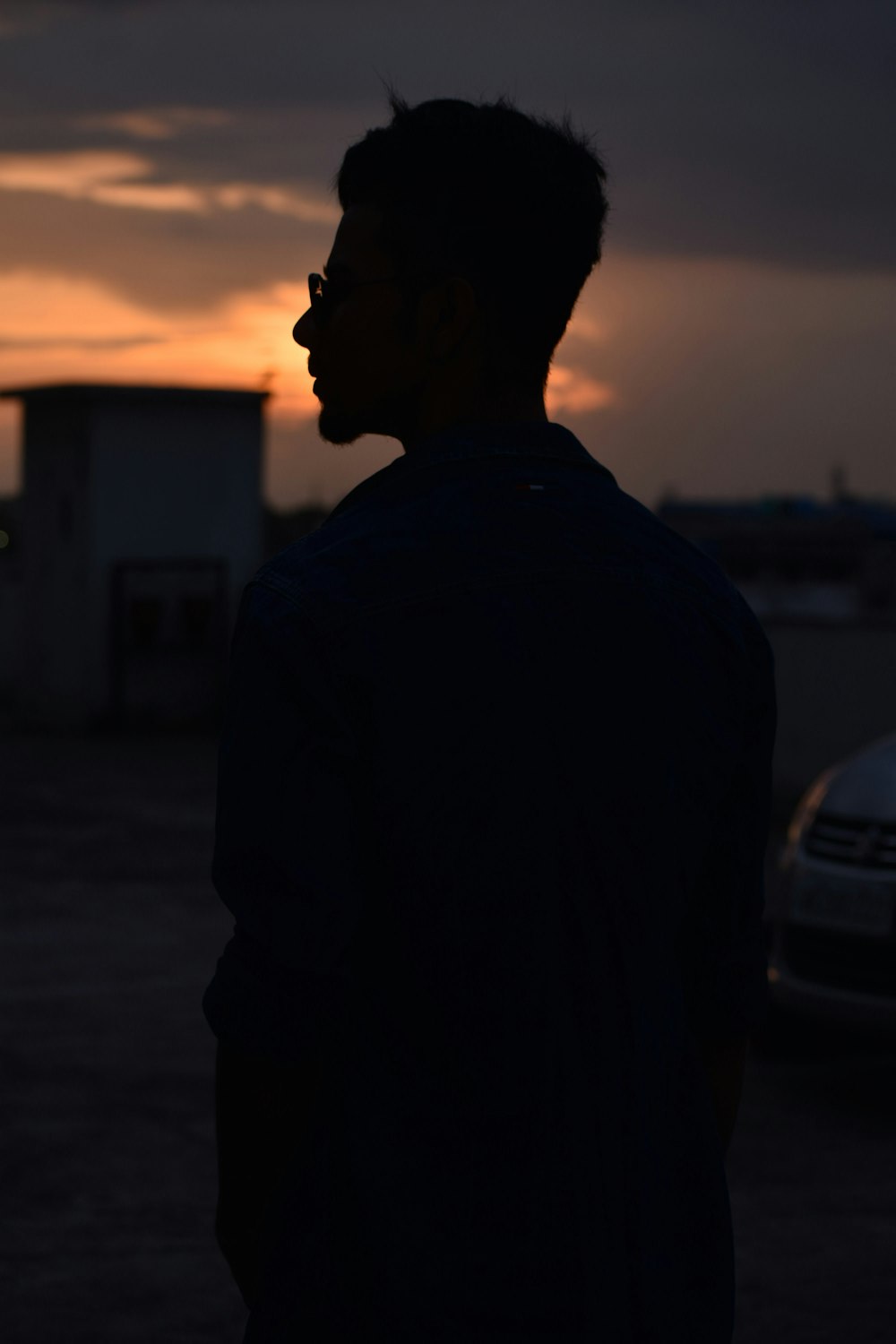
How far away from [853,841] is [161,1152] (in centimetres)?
253

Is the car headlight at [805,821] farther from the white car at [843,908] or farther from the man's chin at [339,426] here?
the man's chin at [339,426]

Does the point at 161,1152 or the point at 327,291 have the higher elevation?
the point at 327,291

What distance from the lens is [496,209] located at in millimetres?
1802

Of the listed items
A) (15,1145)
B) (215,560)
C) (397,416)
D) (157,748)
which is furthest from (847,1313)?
(215,560)

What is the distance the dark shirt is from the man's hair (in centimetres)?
16

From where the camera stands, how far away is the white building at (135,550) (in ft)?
71.0

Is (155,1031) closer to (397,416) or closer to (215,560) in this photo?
(397,416)

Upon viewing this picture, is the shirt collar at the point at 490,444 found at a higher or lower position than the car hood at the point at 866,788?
higher

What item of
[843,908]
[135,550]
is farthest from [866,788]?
[135,550]

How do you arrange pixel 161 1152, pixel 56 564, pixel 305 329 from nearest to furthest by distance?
pixel 305 329 → pixel 161 1152 → pixel 56 564

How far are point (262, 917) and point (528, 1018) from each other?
0.76 feet

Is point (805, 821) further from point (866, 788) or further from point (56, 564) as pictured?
point (56, 564)

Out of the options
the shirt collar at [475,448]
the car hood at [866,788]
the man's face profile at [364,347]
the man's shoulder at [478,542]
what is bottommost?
the car hood at [866,788]

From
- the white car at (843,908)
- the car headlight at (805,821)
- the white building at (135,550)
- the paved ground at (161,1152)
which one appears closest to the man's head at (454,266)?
the paved ground at (161,1152)
